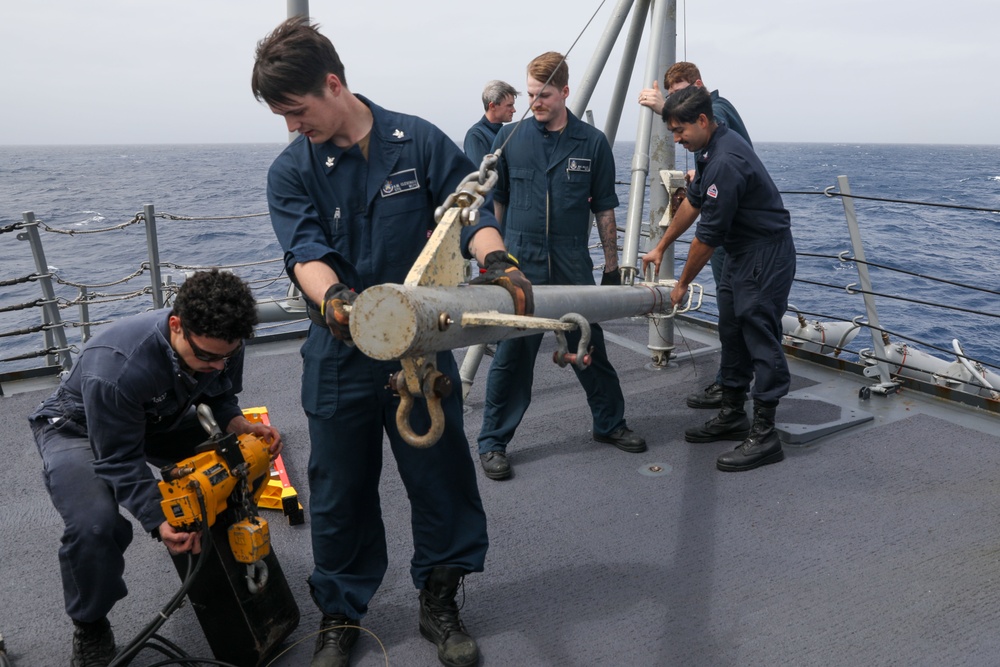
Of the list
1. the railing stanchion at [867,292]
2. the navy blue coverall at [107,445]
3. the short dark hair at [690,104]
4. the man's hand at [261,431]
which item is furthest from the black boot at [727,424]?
the navy blue coverall at [107,445]

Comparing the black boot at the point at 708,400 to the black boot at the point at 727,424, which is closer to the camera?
the black boot at the point at 727,424

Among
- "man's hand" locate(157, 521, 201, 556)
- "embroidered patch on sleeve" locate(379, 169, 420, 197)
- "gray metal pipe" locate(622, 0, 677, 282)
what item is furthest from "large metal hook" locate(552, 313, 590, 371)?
"gray metal pipe" locate(622, 0, 677, 282)

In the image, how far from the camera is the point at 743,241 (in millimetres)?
3768

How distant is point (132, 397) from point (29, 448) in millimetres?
2359

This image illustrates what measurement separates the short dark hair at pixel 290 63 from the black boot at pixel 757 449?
8.59 ft

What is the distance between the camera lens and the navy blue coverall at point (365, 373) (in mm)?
2271

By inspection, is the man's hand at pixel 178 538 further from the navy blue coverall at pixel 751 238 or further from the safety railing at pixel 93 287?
the navy blue coverall at pixel 751 238

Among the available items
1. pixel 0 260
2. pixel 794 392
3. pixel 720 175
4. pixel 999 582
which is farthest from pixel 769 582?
pixel 0 260

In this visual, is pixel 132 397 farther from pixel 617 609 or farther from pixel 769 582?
pixel 769 582

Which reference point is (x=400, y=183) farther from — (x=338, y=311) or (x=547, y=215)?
(x=547, y=215)

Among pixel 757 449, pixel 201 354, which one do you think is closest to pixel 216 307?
pixel 201 354

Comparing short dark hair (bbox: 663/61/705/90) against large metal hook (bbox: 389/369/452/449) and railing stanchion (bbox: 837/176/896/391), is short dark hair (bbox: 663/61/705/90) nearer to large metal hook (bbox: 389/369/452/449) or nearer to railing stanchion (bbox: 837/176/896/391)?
railing stanchion (bbox: 837/176/896/391)

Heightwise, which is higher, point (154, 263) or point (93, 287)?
point (154, 263)

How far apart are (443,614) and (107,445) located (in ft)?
3.72
